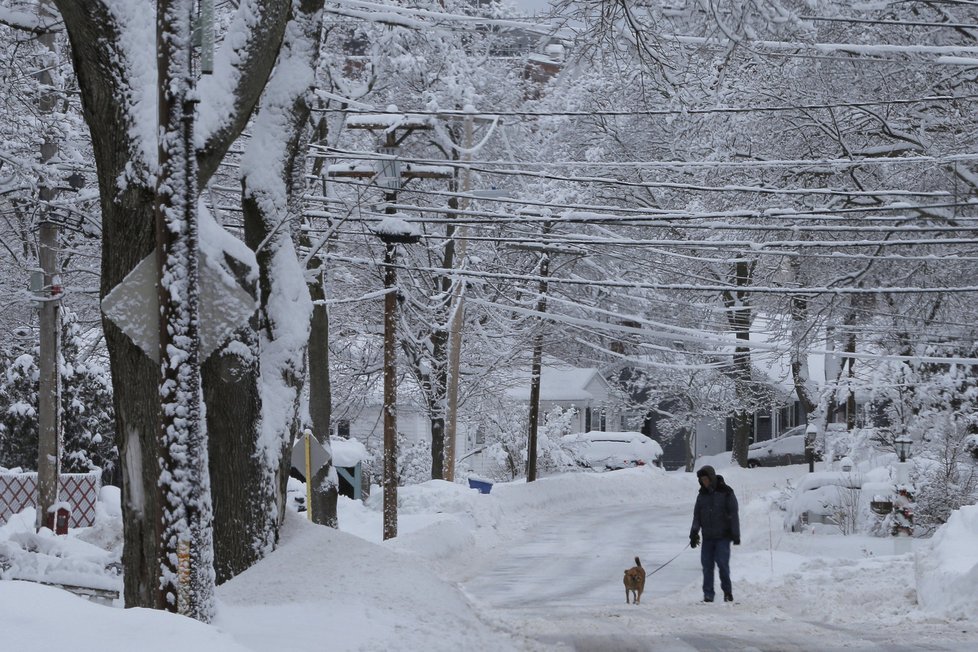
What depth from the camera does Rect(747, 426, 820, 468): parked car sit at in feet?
183

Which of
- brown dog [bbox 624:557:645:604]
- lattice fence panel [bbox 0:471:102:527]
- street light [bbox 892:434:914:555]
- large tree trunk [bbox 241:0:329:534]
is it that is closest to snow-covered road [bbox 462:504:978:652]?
brown dog [bbox 624:557:645:604]

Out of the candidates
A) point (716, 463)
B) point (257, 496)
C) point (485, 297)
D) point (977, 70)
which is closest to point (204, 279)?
point (257, 496)

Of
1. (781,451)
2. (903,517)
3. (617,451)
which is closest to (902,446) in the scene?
(903,517)

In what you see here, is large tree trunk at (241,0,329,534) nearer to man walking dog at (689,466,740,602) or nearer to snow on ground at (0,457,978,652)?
snow on ground at (0,457,978,652)

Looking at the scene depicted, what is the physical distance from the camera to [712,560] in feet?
51.8

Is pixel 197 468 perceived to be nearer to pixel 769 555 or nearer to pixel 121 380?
pixel 121 380

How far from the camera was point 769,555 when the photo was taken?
67.9 feet

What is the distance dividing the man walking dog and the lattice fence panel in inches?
559

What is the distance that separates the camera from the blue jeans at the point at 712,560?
15719 millimetres

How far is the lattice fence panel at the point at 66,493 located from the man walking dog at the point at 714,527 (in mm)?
14201

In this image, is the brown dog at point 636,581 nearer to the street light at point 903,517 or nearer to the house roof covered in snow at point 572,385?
the street light at point 903,517

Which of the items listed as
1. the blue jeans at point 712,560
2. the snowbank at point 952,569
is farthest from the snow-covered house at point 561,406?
the blue jeans at point 712,560

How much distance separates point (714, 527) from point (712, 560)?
41cm

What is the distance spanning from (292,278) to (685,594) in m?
8.40
